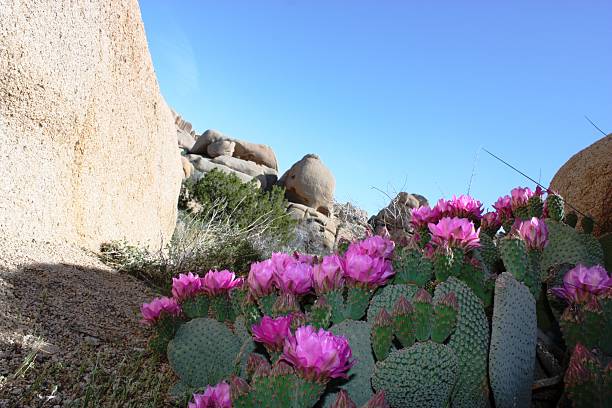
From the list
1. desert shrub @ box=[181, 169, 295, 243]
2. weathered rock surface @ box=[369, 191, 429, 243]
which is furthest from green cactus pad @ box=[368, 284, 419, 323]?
desert shrub @ box=[181, 169, 295, 243]

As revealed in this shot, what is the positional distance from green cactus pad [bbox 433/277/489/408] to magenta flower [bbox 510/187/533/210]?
0.93m

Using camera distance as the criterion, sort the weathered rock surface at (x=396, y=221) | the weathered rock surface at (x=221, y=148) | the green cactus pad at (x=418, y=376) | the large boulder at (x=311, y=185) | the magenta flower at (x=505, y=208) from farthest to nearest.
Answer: the weathered rock surface at (x=221, y=148) < the large boulder at (x=311, y=185) < the magenta flower at (x=505, y=208) < the weathered rock surface at (x=396, y=221) < the green cactus pad at (x=418, y=376)

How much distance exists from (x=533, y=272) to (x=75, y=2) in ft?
14.6

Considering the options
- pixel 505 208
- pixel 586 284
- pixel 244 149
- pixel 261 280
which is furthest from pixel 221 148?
pixel 586 284

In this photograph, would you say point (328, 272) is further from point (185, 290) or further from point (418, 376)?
point (185, 290)

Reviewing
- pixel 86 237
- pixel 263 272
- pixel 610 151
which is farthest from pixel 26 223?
pixel 610 151

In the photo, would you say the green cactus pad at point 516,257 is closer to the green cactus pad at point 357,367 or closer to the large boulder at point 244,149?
the green cactus pad at point 357,367

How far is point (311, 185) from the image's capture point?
18.8 metres

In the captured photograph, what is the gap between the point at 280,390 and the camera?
4.08 feet

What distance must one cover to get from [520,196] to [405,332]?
1.23m

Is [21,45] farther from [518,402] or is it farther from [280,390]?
[518,402]

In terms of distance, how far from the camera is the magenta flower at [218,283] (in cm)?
213

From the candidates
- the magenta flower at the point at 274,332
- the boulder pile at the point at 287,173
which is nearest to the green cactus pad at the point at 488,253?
the magenta flower at the point at 274,332

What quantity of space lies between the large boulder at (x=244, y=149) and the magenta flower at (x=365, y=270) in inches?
786
